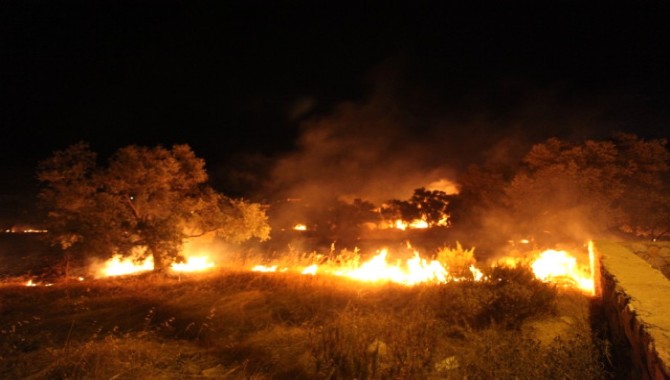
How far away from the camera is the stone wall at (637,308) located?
3270 mm

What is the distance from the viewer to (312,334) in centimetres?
539

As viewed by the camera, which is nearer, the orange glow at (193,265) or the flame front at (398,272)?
the flame front at (398,272)

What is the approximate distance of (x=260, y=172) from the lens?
24531mm

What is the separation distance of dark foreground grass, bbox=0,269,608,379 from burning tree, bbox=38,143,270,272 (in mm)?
2391

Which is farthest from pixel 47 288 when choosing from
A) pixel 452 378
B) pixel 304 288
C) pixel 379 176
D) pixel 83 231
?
pixel 379 176

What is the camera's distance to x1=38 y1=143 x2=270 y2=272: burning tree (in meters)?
10.6

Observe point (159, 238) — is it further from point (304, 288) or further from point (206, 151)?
point (206, 151)

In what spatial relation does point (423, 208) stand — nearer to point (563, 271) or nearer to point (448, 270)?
point (563, 271)

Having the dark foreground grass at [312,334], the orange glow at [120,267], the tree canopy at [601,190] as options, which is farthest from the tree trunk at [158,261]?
the tree canopy at [601,190]

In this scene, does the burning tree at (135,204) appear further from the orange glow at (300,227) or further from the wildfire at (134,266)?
the orange glow at (300,227)

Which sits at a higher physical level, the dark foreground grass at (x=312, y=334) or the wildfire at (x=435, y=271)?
the wildfire at (x=435, y=271)

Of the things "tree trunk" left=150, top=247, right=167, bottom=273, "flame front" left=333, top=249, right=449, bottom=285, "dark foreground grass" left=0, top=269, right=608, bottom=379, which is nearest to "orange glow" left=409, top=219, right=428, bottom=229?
"flame front" left=333, top=249, right=449, bottom=285

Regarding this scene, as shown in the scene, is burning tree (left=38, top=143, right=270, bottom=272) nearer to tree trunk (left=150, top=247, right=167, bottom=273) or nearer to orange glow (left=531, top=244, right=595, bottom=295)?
tree trunk (left=150, top=247, right=167, bottom=273)

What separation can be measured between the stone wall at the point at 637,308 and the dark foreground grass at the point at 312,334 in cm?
37
